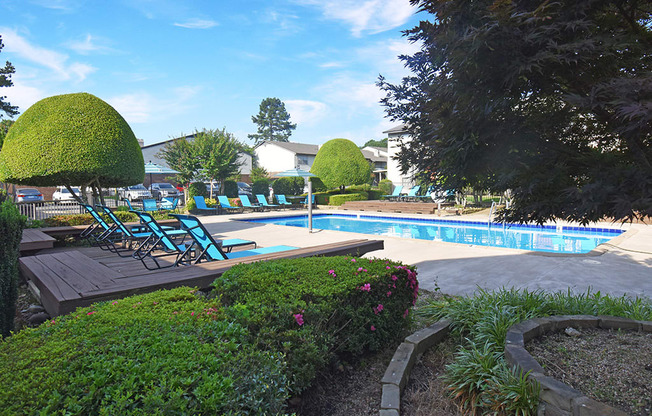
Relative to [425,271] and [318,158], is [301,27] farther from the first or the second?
Answer: [318,158]

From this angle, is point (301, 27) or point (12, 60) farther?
point (12, 60)

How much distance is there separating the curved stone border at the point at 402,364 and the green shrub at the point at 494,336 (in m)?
0.21

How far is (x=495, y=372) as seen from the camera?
246 cm

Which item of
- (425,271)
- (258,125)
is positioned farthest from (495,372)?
(258,125)

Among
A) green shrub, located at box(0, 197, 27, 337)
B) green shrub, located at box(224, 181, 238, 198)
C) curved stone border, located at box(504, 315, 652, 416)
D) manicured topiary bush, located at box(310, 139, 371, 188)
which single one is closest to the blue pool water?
green shrub, located at box(224, 181, 238, 198)

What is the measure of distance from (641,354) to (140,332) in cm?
317

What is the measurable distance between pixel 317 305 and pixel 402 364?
77 centimetres

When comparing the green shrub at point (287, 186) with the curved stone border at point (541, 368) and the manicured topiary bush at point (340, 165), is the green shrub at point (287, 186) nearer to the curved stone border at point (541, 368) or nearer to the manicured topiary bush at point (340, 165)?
the manicured topiary bush at point (340, 165)

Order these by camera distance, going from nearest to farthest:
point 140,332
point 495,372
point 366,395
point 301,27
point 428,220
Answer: point 140,332 < point 495,372 < point 366,395 < point 301,27 < point 428,220

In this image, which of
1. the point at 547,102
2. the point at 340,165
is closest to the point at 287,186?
the point at 340,165

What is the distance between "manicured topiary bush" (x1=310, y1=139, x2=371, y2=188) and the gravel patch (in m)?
25.1

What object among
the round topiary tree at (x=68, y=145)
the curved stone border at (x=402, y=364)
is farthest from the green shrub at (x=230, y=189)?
the curved stone border at (x=402, y=364)

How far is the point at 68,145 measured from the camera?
10.2 metres

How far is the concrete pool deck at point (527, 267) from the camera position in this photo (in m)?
5.24
